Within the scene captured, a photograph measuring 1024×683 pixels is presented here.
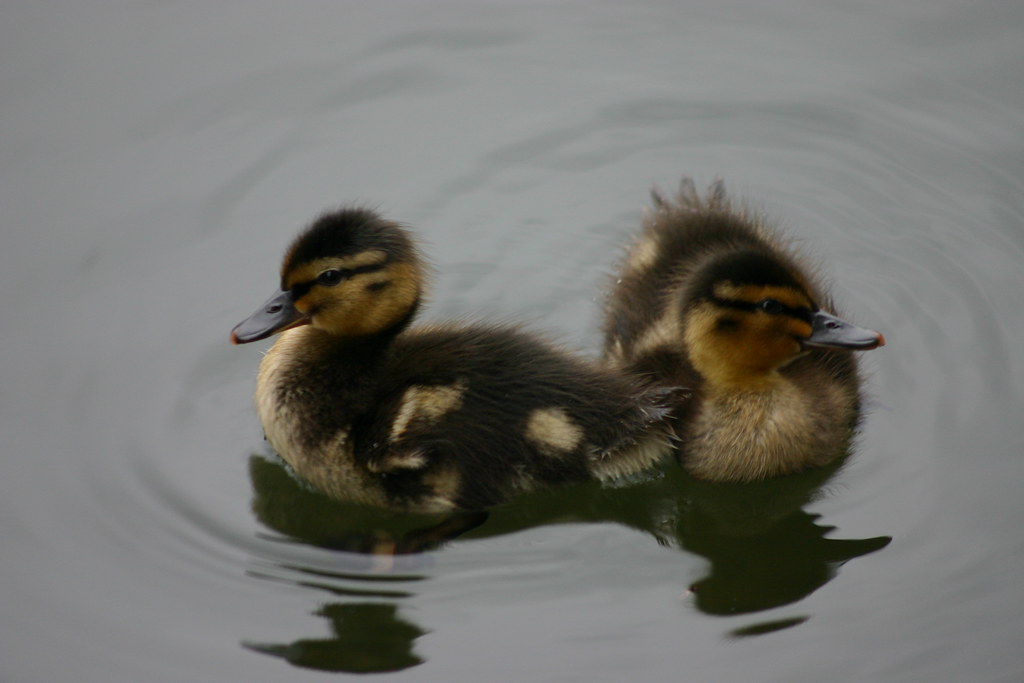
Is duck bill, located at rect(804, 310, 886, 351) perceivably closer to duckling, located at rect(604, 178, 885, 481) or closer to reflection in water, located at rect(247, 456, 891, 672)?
duckling, located at rect(604, 178, 885, 481)

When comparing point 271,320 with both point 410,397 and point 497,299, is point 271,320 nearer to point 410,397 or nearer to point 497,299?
point 410,397

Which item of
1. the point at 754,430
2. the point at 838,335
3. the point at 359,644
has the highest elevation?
the point at 838,335

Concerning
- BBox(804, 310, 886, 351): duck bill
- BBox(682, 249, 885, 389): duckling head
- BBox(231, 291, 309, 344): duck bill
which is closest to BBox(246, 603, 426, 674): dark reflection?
BBox(231, 291, 309, 344): duck bill

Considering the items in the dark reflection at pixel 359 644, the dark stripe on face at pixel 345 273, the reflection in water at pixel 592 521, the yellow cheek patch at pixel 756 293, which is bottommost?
the dark reflection at pixel 359 644

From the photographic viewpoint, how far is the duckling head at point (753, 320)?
13.4ft

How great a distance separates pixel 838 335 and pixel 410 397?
1.21 m

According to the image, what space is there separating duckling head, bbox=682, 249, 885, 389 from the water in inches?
16.9

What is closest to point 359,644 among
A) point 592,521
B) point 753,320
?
point 592,521

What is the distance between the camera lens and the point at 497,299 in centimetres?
509

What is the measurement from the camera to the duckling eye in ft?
13.4

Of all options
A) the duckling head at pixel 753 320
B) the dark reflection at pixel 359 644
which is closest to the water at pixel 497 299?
Answer: the dark reflection at pixel 359 644

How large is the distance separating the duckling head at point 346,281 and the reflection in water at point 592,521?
531 millimetres

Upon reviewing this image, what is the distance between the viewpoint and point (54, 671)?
3.84 metres

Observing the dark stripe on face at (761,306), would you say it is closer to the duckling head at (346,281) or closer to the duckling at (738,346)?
the duckling at (738,346)
